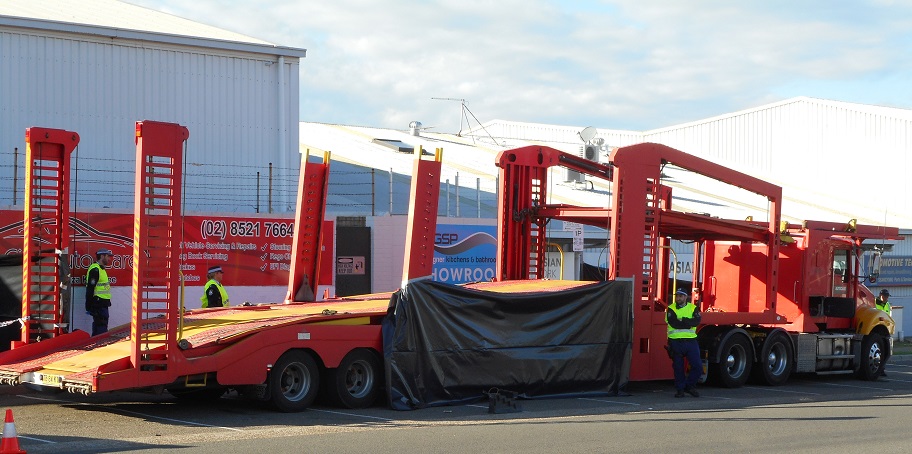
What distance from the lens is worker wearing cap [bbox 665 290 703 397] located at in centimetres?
1656

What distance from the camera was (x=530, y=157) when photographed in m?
18.6

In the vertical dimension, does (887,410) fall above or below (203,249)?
below

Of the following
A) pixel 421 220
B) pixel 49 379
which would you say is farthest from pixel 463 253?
pixel 49 379

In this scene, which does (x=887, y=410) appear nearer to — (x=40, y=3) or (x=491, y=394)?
(x=491, y=394)

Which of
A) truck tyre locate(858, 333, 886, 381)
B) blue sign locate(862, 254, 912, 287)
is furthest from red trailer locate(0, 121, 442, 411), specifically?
blue sign locate(862, 254, 912, 287)

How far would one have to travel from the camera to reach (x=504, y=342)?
1565 centimetres

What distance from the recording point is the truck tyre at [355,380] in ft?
46.2

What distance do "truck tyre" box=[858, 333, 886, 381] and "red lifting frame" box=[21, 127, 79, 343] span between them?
14.0 m

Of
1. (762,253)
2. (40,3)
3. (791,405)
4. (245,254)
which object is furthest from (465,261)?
(40,3)

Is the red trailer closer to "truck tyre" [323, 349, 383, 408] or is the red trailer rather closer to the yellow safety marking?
"truck tyre" [323, 349, 383, 408]

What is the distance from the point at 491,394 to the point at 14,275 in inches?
295

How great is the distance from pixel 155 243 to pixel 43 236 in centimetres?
305

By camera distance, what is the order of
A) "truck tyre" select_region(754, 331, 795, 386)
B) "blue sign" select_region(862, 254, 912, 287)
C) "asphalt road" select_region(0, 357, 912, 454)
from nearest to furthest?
1. "asphalt road" select_region(0, 357, 912, 454)
2. "truck tyre" select_region(754, 331, 795, 386)
3. "blue sign" select_region(862, 254, 912, 287)

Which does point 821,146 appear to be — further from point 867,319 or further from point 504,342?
point 504,342
